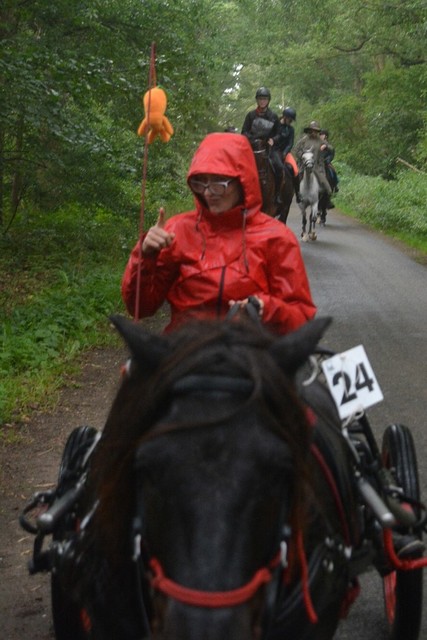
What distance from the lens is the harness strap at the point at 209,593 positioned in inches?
84.5

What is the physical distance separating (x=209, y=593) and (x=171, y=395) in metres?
0.53

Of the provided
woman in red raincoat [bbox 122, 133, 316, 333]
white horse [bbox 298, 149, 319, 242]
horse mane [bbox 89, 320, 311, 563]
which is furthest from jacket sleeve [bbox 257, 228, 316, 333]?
white horse [bbox 298, 149, 319, 242]

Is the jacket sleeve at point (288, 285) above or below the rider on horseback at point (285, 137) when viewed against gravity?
above

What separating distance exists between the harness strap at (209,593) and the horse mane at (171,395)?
0.92 feet

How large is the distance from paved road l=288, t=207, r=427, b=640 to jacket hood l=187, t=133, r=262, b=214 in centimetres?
203

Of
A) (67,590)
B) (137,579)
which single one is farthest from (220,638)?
(67,590)

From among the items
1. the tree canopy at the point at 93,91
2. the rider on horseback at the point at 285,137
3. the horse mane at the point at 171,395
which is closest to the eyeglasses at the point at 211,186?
the horse mane at the point at 171,395

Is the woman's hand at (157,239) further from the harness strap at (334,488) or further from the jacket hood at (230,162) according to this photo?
Answer: the harness strap at (334,488)

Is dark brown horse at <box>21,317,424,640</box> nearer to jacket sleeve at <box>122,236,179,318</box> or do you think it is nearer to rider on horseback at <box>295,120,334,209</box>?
jacket sleeve at <box>122,236,179,318</box>

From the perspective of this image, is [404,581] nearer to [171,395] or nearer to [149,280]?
[149,280]

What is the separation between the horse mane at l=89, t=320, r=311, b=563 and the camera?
244cm

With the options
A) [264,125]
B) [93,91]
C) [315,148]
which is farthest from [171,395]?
[315,148]

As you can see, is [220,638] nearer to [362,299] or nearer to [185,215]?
[185,215]

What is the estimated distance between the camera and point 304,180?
2100 cm
